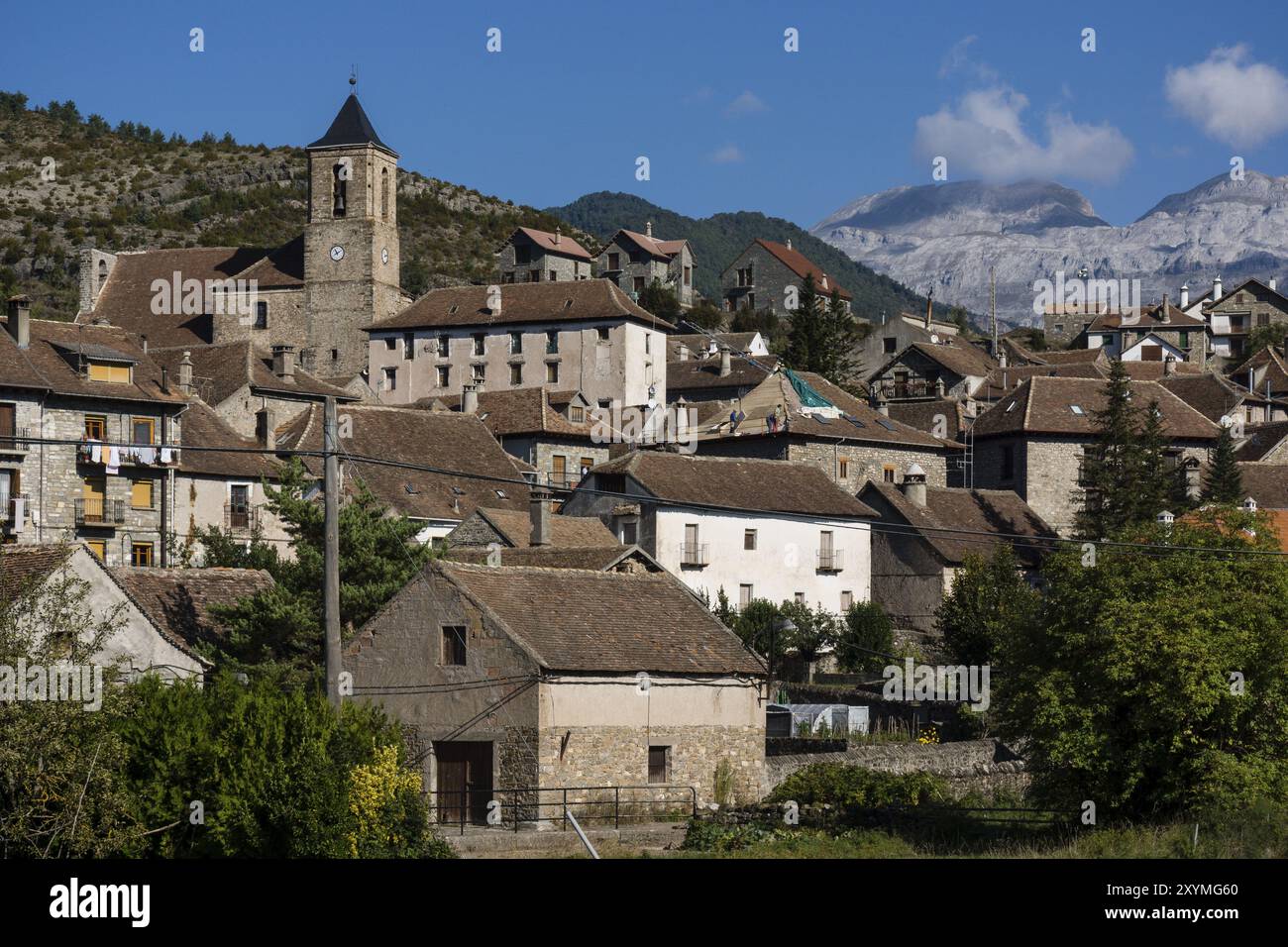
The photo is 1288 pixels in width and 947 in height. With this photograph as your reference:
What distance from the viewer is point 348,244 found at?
10112 cm

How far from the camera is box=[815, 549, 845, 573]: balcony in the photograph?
64312 mm

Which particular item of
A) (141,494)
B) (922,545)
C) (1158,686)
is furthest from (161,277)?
(1158,686)

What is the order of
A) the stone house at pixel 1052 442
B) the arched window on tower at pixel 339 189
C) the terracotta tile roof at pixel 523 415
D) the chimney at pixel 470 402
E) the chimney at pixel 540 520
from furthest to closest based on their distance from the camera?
the arched window on tower at pixel 339 189 → the stone house at pixel 1052 442 → the chimney at pixel 470 402 → the terracotta tile roof at pixel 523 415 → the chimney at pixel 540 520

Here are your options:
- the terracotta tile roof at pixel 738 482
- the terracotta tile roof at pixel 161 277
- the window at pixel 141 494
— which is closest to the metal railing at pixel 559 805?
the terracotta tile roof at pixel 738 482

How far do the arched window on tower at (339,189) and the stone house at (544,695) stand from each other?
66.6 metres

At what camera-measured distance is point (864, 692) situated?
50.6m

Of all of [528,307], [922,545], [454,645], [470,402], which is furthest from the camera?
[528,307]

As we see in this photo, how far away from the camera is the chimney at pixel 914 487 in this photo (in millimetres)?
69312

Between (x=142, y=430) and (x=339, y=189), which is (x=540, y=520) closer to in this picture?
(x=142, y=430)

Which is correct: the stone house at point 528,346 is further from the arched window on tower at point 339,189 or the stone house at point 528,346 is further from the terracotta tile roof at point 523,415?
the arched window on tower at point 339,189

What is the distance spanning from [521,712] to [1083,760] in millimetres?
11102

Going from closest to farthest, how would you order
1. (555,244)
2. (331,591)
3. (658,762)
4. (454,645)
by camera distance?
(331,591)
(454,645)
(658,762)
(555,244)

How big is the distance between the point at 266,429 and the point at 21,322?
10138 millimetres
